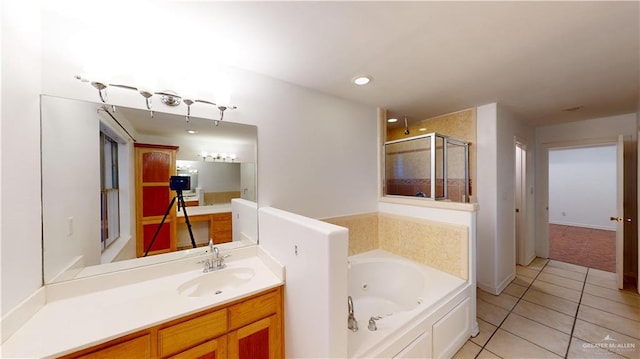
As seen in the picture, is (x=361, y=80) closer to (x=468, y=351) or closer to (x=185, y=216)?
(x=185, y=216)

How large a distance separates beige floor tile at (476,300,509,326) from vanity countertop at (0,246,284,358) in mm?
2228

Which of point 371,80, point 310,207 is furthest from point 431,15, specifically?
point 310,207

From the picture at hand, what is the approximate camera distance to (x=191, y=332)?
45.1 inches

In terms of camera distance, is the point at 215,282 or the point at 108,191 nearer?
the point at 108,191

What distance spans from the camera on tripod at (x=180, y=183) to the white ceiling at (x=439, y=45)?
975mm

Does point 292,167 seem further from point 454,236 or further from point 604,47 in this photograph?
point 604,47

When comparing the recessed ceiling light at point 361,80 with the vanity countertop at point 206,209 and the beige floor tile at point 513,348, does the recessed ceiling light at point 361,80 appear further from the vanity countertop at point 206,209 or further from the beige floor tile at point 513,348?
the beige floor tile at point 513,348

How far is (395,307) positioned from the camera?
2.23 meters

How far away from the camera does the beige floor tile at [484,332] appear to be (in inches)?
76.0

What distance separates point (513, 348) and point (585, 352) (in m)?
0.52

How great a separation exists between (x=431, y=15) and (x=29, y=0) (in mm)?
2105

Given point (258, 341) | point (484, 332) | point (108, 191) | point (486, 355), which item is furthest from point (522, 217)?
point (108, 191)

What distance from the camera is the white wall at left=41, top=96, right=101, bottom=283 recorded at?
120 centimetres

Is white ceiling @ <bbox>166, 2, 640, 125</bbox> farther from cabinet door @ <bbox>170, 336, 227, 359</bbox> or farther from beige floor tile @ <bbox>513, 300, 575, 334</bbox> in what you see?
beige floor tile @ <bbox>513, 300, 575, 334</bbox>
